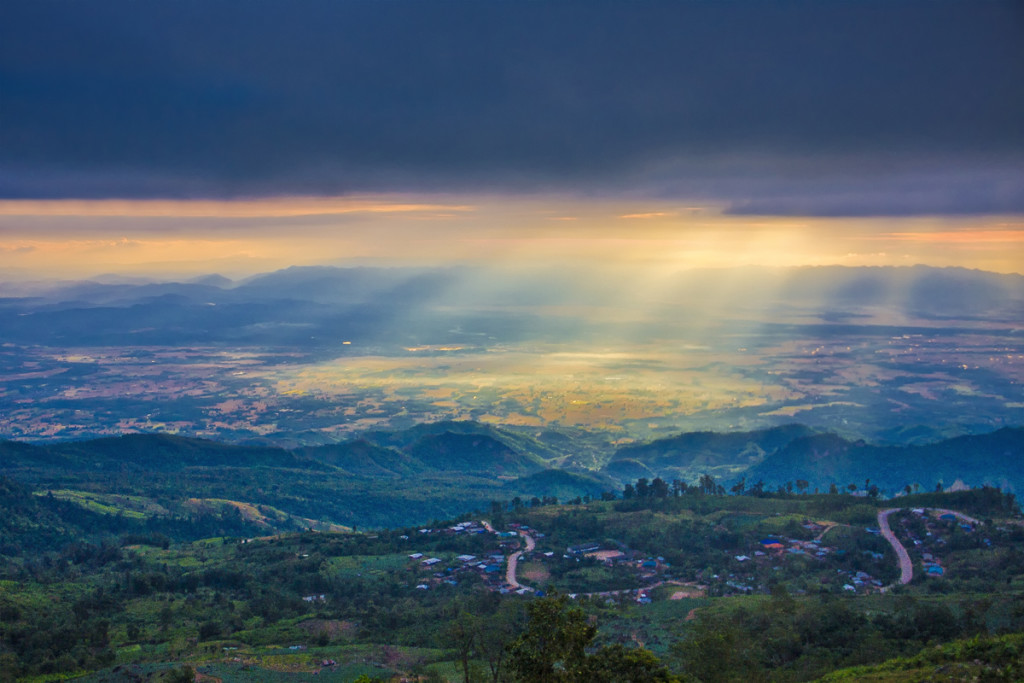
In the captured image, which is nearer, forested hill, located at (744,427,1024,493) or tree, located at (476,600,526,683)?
tree, located at (476,600,526,683)

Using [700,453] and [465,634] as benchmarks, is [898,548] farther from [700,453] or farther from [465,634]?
[700,453]

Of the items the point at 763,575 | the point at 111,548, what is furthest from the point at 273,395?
the point at 763,575

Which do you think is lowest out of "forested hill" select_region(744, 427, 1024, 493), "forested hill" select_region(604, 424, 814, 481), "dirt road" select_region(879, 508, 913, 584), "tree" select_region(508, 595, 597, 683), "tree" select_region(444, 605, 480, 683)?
"forested hill" select_region(604, 424, 814, 481)

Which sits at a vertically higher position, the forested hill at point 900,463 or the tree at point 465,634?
the tree at point 465,634

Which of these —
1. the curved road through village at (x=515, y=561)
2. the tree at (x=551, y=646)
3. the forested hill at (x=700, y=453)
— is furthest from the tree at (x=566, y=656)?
the forested hill at (x=700, y=453)

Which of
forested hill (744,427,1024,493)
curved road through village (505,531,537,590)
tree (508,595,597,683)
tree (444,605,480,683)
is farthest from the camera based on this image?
forested hill (744,427,1024,493)

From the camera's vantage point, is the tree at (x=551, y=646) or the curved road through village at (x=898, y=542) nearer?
the tree at (x=551, y=646)

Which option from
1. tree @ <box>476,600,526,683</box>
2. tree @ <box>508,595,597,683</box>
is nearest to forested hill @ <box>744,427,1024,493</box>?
tree @ <box>476,600,526,683</box>

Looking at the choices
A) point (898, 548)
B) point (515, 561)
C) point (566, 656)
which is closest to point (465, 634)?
point (566, 656)

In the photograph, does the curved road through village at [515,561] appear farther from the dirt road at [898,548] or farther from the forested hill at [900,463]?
the forested hill at [900,463]

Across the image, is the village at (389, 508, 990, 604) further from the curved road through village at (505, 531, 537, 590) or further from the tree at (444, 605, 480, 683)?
the tree at (444, 605, 480, 683)
